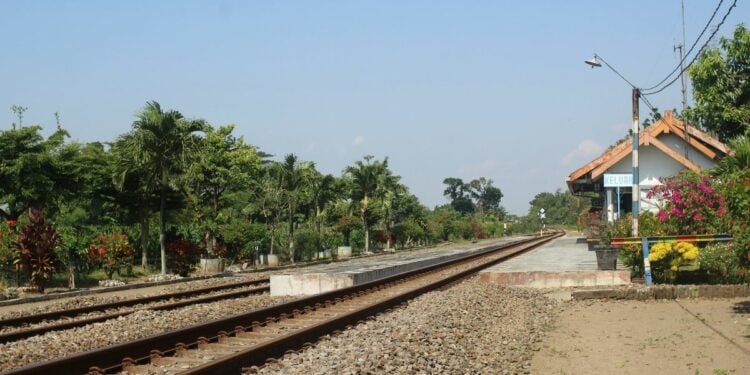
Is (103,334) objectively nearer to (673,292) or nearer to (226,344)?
(226,344)

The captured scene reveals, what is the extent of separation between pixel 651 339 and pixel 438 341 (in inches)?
125

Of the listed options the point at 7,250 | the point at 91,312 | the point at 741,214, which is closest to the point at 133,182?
the point at 7,250

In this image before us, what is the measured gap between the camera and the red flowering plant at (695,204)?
58.3 ft

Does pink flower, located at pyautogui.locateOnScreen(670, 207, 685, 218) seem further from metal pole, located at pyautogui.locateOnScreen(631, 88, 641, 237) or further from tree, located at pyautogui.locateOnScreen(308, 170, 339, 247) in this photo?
tree, located at pyautogui.locateOnScreen(308, 170, 339, 247)

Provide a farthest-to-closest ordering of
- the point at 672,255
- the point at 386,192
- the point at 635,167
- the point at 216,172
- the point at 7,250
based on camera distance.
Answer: the point at 386,192 → the point at 216,172 → the point at 635,167 → the point at 7,250 → the point at 672,255

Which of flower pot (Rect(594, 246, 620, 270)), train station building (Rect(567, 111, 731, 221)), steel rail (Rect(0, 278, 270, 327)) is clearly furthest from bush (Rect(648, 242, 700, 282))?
train station building (Rect(567, 111, 731, 221))

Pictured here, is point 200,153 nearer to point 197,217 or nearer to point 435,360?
point 197,217

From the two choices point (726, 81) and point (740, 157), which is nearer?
point (740, 157)

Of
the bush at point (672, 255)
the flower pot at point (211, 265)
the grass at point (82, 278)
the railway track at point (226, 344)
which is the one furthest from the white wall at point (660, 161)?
the railway track at point (226, 344)

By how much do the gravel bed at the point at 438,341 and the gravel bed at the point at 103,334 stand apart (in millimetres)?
2891

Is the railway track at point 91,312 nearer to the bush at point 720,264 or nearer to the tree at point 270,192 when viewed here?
the bush at point 720,264

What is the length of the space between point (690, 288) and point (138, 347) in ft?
36.3

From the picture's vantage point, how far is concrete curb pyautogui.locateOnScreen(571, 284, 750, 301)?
48.7ft

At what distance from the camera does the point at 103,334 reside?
11.2 m
